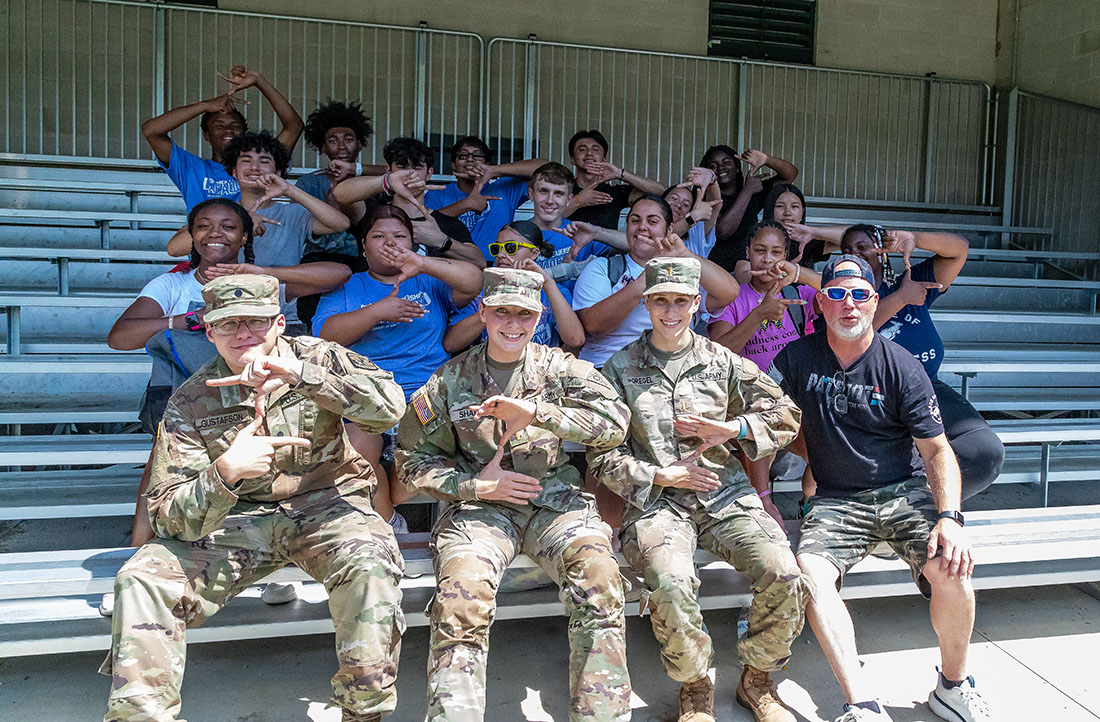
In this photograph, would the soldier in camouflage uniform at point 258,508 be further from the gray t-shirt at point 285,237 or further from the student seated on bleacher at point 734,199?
the student seated on bleacher at point 734,199

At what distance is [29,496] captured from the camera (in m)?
3.20

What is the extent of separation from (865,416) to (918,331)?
35.2 inches

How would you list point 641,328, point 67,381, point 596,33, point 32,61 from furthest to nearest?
point 596,33 → point 32,61 → point 67,381 → point 641,328

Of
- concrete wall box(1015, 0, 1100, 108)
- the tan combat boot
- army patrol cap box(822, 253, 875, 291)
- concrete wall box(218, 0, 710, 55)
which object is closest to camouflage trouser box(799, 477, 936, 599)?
the tan combat boot

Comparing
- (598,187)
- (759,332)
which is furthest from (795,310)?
(598,187)

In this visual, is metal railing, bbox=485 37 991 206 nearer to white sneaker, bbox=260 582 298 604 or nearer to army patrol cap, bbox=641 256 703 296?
army patrol cap, bbox=641 256 703 296

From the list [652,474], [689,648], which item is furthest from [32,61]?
[689,648]

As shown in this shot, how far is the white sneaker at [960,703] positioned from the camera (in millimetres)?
2531

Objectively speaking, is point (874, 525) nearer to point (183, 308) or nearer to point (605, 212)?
point (605, 212)

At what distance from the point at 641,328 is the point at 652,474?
0.90 m

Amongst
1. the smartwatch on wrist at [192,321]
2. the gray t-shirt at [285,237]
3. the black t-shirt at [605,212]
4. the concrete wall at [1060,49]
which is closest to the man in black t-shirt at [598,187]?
the black t-shirt at [605,212]

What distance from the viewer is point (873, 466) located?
2.83m

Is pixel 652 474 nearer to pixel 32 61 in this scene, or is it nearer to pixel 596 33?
pixel 596 33

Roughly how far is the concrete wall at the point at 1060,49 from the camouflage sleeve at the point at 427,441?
6171 millimetres
